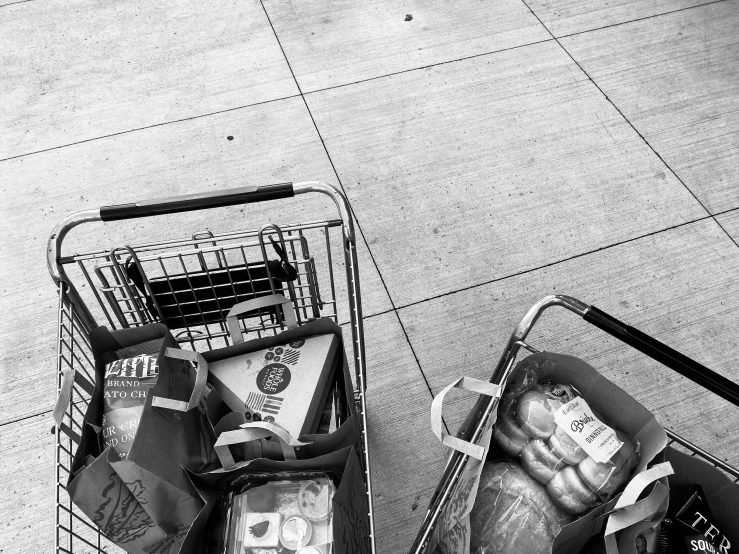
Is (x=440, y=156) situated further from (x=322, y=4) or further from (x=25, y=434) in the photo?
(x=25, y=434)

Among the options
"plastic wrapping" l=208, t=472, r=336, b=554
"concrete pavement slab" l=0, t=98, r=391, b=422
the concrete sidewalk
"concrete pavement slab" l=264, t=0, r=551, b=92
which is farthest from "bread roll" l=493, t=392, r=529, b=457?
"concrete pavement slab" l=264, t=0, r=551, b=92

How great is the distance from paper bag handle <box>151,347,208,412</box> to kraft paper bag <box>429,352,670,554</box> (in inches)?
25.1

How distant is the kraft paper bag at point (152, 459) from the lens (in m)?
1.32

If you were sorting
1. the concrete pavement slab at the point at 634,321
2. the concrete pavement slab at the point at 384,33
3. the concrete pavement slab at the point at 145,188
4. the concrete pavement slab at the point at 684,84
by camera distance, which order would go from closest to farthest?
the concrete pavement slab at the point at 634,321 < the concrete pavement slab at the point at 145,188 < the concrete pavement slab at the point at 684,84 < the concrete pavement slab at the point at 384,33

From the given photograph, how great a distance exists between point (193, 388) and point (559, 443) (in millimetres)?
884

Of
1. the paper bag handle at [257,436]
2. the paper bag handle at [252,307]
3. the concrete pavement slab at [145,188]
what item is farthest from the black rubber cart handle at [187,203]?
the concrete pavement slab at [145,188]

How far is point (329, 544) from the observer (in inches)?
53.9

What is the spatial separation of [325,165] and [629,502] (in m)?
2.28

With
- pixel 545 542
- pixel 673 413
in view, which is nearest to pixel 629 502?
pixel 545 542

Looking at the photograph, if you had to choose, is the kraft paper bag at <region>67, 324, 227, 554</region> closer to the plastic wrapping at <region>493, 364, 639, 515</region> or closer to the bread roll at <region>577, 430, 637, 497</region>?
the plastic wrapping at <region>493, 364, 639, 515</region>

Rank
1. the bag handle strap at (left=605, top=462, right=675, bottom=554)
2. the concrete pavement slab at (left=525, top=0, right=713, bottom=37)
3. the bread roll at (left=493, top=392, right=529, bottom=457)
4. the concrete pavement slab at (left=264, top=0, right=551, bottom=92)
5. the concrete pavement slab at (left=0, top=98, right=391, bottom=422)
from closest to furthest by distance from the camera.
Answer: the bag handle strap at (left=605, top=462, right=675, bottom=554) < the bread roll at (left=493, top=392, right=529, bottom=457) < the concrete pavement slab at (left=0, top=98, right=391, bottom=422) < the concrete pavement slab at (left=264, top=0, right=551, bottom=92) < the concrete pavement slab at (left=525, top=0, right=713, bottom=37)

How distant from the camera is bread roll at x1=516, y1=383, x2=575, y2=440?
4.80 ft

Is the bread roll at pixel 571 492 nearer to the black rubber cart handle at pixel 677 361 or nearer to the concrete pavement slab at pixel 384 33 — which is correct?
the black rubber cart handle at pixel 677 361

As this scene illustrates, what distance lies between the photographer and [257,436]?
1.41m
